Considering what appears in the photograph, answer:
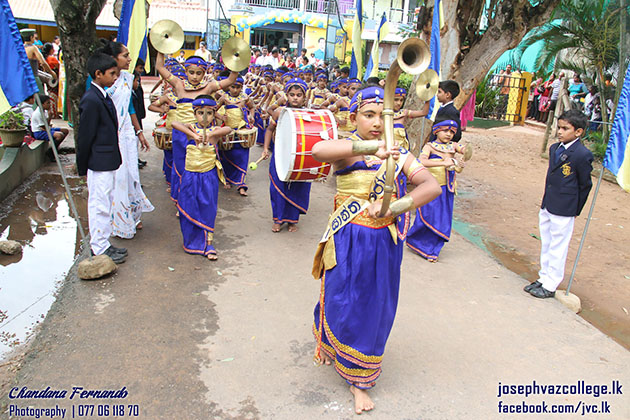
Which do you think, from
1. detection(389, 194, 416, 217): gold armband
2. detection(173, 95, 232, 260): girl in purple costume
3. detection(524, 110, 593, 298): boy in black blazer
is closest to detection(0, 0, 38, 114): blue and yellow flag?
detection(173, 95, 232, 260): girl in purple costume

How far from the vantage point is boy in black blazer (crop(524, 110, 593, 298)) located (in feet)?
15.4

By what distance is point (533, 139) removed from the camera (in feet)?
54.5

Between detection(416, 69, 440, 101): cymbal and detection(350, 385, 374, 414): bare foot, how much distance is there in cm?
306

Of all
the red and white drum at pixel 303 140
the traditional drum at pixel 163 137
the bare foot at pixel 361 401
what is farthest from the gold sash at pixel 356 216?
the traditional drum at pixel 163 137

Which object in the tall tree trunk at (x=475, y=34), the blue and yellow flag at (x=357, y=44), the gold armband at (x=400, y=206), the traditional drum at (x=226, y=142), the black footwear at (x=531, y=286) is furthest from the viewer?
the blue and yellow flag at (x=357, y=44)

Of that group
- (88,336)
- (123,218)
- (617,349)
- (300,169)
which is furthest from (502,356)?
(123,218)

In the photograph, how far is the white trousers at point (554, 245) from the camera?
190 inches

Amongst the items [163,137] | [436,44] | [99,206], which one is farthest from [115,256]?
[436,44]

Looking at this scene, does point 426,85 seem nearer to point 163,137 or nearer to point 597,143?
point 163,137

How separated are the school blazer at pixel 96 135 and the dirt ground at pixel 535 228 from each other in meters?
4.86

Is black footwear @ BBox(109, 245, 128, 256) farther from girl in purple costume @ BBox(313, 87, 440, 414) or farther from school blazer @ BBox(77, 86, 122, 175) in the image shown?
girl in purple costume @ BBox(313, 87, 440, 414)

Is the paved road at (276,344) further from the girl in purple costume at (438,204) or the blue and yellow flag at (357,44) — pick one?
the blue and yellow flag at (357,44)

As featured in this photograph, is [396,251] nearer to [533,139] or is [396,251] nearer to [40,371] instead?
[40,371]

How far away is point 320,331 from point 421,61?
189cm
